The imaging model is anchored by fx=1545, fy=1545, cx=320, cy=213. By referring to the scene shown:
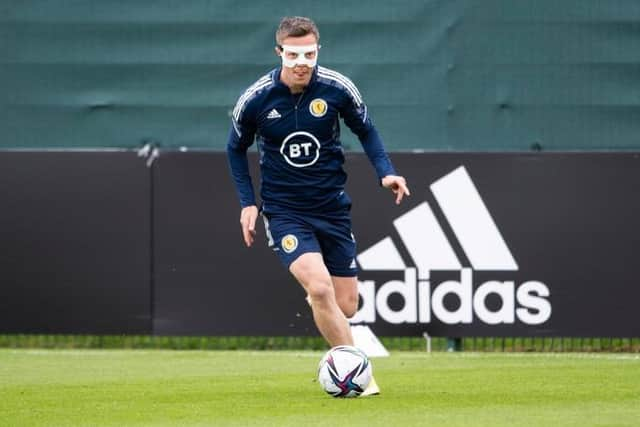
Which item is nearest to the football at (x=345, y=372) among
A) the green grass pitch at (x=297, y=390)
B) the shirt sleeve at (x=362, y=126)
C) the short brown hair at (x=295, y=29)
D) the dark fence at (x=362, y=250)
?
the green grass pitch at (x=297, y=390)

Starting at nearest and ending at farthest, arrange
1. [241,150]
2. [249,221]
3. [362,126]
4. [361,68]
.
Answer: [249,221]
[362,126]
[241,150]
[361,68]

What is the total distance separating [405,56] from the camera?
1266 centimetres

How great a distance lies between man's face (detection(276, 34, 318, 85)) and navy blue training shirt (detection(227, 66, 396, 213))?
0.43ft

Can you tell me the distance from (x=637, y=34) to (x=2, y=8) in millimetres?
5228

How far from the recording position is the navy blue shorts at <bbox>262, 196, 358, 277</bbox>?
8.71 meters

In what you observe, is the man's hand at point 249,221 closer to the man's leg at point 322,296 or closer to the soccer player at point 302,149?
the soccer player at point 302,149

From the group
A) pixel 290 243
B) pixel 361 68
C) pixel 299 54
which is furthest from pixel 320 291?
pixel 361 68

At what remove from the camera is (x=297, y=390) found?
30.0ft

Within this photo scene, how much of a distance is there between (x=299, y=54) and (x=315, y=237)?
105cm

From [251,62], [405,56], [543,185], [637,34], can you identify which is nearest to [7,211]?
[251,62]

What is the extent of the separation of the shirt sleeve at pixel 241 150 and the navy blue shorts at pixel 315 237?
177mm

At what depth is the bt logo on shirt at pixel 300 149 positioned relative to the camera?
8.86 m

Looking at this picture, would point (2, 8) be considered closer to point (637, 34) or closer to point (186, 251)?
point (186, 251)

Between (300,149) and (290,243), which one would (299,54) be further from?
(290,243)
